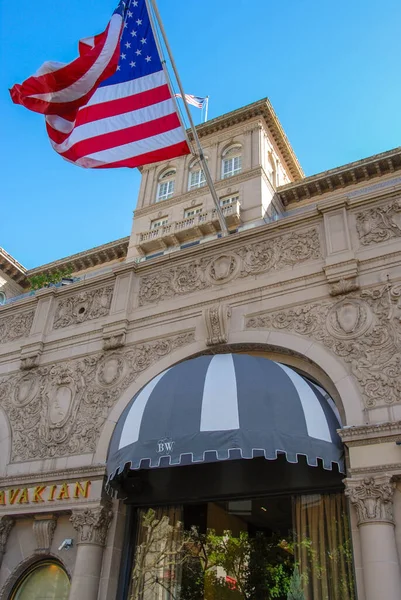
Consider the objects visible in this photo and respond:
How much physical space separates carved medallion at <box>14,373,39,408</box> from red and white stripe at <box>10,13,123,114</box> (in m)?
7.42

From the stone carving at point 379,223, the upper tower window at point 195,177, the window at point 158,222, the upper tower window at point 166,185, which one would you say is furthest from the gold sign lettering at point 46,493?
the upper tower window at point 166,185

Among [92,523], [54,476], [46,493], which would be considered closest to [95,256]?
[54,476]

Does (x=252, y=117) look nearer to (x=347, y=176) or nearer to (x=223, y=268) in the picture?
(x=347, y=176)

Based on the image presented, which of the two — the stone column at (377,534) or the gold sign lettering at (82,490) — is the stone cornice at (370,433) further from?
the gold sign lettering at (82,490)

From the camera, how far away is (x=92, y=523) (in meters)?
11.1

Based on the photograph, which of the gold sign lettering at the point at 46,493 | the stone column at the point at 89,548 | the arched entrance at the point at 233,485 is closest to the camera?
the arched entrance at the point at 233,485

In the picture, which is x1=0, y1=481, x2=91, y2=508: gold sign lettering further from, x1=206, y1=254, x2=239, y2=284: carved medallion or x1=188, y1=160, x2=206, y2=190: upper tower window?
x1=188, y1=160, x2=206, y2=190: upper tower window

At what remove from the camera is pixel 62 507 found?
11695mm

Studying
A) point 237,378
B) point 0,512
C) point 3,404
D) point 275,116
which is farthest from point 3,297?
point 237,378

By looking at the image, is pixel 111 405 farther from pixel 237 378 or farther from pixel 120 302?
pixel 237 378

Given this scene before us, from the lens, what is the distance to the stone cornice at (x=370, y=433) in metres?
9.10

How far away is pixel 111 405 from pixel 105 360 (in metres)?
1.40

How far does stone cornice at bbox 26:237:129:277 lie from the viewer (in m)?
37.6

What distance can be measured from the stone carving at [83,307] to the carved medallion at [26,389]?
5.48 ft
